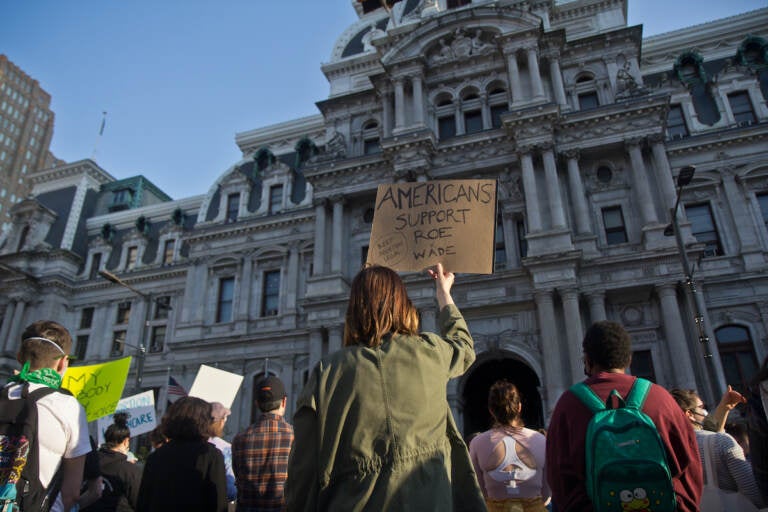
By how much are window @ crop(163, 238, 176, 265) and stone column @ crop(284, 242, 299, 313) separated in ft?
Answer: 36.5

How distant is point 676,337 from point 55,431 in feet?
61.8

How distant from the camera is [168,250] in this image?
3578 centimetres

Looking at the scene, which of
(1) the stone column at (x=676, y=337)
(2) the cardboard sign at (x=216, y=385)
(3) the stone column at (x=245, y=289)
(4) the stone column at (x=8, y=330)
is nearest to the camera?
(2) the cardboard sign at (x=216, y=385)

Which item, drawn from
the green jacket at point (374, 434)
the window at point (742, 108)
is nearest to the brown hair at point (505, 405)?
the green jacket at point (374, 434)

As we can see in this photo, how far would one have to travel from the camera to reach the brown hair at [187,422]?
4680mm

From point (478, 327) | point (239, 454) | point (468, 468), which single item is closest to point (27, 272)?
point (478, 327)

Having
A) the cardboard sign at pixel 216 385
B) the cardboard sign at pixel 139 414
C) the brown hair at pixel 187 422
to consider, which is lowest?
the brown hair at pixel 187 422

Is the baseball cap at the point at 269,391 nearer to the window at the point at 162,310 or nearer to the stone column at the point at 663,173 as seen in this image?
the stone column at the point at 663,173

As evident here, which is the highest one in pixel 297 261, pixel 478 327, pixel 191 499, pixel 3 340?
pixel 297 261

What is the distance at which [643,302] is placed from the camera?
19.7m

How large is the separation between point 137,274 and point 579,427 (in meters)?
35.7

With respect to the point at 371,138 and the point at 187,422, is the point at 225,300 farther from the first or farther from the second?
the point at 187,422

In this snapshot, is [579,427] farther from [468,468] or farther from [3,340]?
[3,340]

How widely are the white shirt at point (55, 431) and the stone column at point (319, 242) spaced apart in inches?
778
